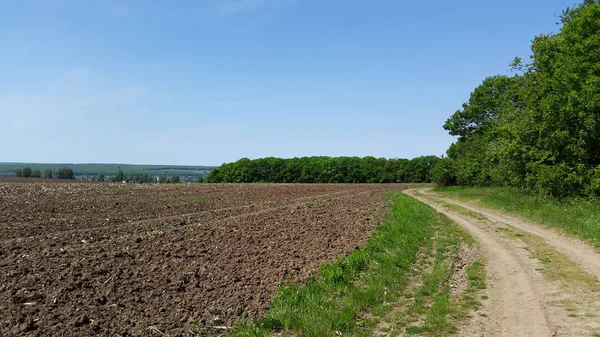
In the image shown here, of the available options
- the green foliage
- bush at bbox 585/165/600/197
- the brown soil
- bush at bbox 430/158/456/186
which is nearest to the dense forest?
bush at bbox 585/165/600/197

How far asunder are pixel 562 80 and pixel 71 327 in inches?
1093

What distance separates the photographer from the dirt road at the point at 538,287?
759cm

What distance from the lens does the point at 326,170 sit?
117m

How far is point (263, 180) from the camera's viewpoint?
120 m

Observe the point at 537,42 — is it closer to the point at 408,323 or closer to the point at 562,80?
the point at 562,80

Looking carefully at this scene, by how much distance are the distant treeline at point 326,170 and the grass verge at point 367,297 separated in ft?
320

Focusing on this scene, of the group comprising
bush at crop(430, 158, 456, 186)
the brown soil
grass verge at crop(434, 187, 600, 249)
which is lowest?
the brown soil

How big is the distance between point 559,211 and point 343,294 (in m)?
16.6

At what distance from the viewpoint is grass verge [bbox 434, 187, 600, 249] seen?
55.7 ft

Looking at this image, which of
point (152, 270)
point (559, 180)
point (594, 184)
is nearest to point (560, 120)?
point (559, 180)

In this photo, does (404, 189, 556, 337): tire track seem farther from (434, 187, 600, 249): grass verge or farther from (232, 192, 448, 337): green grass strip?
(434, 187, 600, 249): grass verge

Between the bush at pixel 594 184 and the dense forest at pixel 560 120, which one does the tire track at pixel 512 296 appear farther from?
the dense forest at pixel 560 120

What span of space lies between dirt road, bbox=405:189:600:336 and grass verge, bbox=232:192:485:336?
60cm

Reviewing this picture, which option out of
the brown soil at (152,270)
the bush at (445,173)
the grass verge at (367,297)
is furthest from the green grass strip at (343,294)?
the bush at (445,173)
